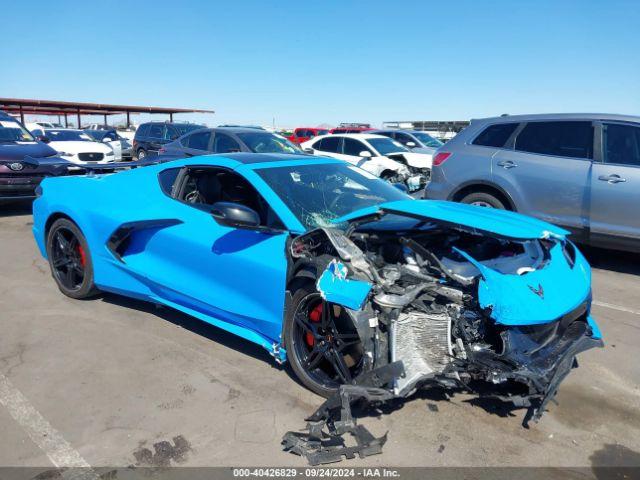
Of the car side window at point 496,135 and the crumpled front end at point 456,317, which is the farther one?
the car side window at point 496,135

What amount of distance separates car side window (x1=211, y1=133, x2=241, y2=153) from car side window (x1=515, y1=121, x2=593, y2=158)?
5654 millimetres

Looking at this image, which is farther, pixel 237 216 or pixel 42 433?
pixel 237 216

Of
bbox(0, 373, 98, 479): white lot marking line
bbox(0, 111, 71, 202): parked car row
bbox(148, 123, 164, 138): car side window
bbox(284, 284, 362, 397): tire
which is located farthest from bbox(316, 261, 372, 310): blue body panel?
bbox(148, 123, 164, 138): car side window

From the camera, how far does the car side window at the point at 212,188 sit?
4055 mm

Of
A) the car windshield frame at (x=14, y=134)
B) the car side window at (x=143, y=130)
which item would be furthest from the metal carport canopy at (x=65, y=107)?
the car windshield frame at (x=14, y=134)

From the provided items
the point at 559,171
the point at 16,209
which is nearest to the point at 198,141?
the point at 16,209

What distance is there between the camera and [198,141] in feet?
36.4

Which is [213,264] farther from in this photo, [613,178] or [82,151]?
[82,151]

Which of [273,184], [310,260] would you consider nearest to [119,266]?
[273,184]

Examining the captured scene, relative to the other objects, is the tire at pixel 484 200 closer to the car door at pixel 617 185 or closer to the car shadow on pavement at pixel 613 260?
the car door at pixel 617 185

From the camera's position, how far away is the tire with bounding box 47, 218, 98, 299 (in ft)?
15.3

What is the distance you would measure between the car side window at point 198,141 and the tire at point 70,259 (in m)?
6.14

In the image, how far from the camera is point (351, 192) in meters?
4.16

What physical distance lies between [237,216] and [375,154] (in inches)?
373
